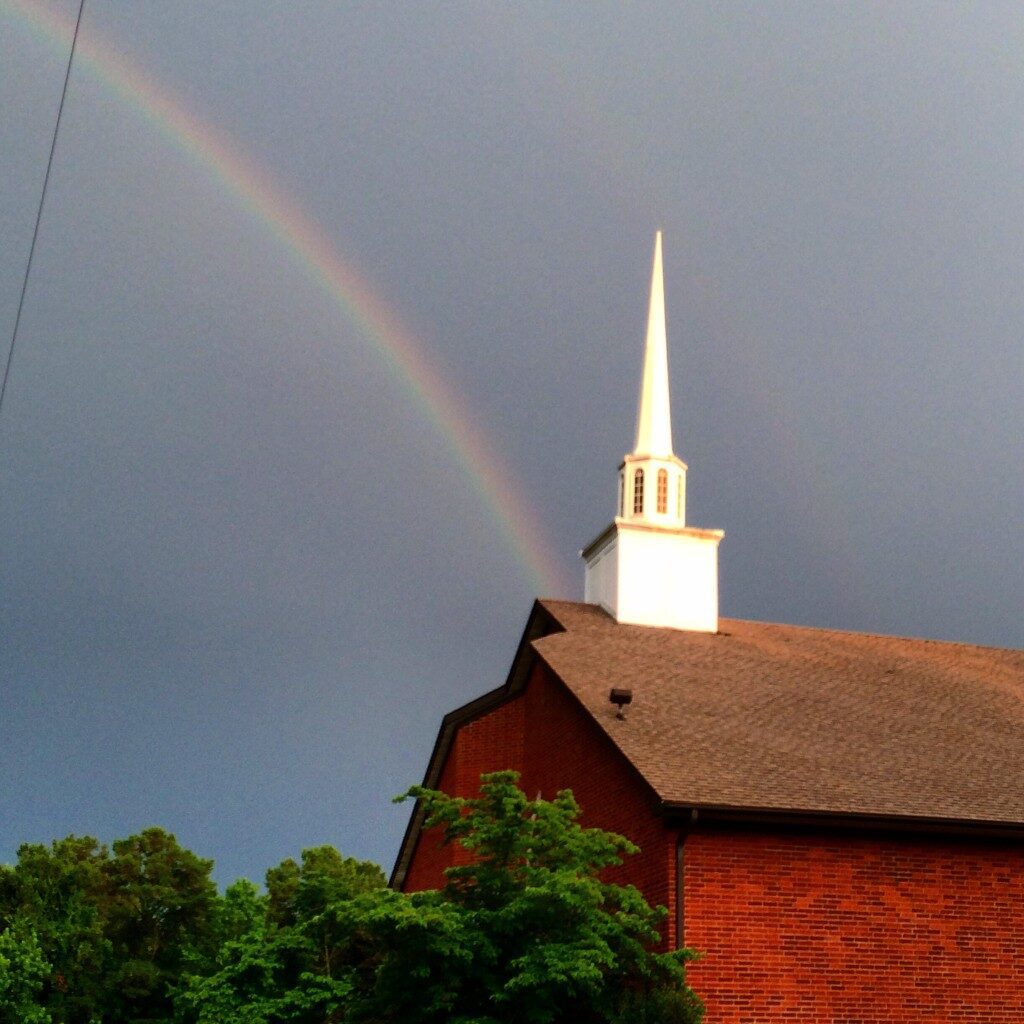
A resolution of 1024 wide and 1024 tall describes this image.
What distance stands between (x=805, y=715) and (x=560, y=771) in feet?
13.1

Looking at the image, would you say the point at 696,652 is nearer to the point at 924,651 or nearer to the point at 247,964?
the point at 924,651

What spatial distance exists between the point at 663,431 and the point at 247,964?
563 inches

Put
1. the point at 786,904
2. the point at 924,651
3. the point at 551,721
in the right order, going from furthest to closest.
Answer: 1. the point at 924,651
2. the point at 551,721
3. the point at 786,904

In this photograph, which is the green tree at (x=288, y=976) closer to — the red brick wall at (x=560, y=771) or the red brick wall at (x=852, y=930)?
the red brick wall at (x=560, y=771)

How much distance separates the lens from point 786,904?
17.0 meters

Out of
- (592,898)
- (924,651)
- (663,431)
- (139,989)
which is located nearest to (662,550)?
(663,431)

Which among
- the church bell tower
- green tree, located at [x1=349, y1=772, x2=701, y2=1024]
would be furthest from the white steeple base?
green tree, located at [x1=349, y1=772, x2=701, y2=1024]

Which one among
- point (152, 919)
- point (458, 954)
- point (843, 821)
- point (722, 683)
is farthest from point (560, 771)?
point (152, 919)

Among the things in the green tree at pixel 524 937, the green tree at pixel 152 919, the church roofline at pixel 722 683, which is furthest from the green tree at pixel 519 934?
the green tree at pixel 152 919

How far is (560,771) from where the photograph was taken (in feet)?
72.4

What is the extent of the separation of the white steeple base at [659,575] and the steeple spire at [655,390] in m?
1.97

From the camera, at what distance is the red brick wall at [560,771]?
17531 millimetres

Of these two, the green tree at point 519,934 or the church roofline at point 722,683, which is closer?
the green tree at point 519,934

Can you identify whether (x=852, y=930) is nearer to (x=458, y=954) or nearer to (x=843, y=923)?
(x=843, y=923)
